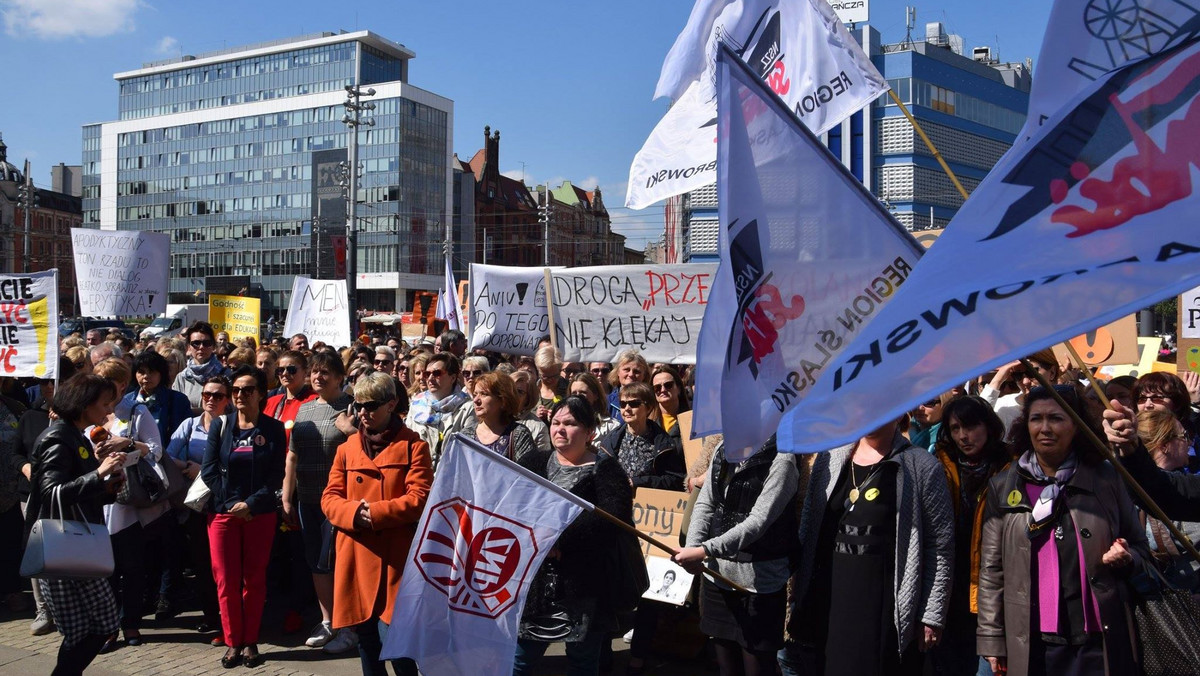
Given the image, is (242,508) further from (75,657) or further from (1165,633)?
(1165,633)

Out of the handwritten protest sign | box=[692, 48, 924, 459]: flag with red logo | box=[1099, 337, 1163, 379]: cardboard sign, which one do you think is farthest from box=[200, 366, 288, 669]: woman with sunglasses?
the handwritten protest sign

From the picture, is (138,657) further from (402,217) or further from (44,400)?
(402,217)

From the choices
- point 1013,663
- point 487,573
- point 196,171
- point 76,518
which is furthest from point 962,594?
point 196,171

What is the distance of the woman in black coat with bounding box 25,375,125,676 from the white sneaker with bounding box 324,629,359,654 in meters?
1.61

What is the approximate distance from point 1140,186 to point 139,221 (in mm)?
115664

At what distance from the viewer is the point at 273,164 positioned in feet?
326

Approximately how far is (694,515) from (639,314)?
15.6 ft

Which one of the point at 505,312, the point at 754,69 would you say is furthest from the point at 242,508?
the point at 505,312

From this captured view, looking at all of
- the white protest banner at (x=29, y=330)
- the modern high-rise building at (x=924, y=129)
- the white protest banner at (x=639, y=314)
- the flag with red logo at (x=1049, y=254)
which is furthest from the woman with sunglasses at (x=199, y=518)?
the modern high-rise building at (x=924, y=129)

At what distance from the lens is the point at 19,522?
7855 mm

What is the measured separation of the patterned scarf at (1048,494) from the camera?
4.11 meters

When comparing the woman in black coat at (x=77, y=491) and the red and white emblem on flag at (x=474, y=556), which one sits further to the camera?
the woman in black coat at (x=77, y=491)

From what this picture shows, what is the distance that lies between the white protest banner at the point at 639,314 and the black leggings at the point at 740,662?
4608mm

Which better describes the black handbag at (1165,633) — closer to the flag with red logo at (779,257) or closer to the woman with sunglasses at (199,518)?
the flag with red logo at (779,257)
